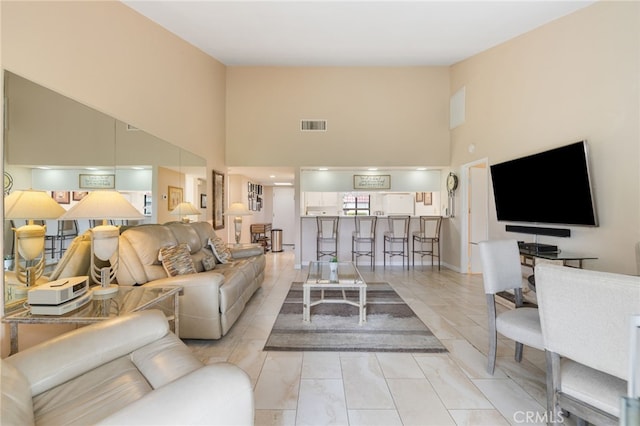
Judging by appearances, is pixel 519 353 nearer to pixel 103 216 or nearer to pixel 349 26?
pixel 103 216

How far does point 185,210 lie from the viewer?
4266mm

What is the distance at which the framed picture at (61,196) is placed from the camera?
213 centimetres

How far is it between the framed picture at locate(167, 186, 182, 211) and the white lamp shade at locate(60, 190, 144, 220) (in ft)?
5.33

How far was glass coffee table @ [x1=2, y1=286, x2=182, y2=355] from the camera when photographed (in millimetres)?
1727

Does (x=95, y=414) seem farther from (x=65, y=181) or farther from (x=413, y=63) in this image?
(x=413, y=63)

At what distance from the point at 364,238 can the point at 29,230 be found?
17.2ft

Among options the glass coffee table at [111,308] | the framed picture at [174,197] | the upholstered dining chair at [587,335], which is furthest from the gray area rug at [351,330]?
the framed picture at [174,197]

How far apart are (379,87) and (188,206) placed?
15.1ft

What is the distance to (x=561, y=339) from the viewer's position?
1.31 meters

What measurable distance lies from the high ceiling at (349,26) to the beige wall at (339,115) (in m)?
0.51

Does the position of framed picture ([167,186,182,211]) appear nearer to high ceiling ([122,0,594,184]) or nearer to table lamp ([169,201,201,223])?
table lamp ([169,201,201,223])

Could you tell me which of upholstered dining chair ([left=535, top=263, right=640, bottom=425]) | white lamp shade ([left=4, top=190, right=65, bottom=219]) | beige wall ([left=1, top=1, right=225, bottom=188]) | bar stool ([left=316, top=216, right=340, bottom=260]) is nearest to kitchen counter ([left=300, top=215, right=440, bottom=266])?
bar stool ([left=316, top=216, right=340, bottom=260])

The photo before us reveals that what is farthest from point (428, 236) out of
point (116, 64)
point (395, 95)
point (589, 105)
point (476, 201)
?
point (116, 64)

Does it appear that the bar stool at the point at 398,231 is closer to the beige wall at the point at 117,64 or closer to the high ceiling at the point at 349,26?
the high ceiling at the point at 349,26
